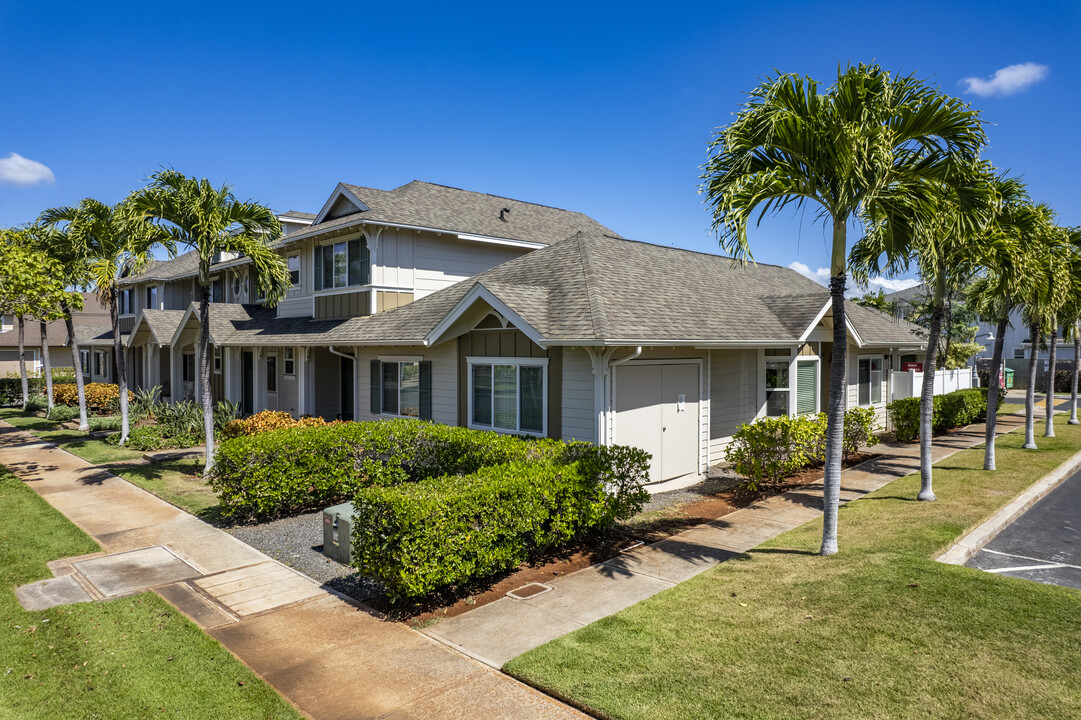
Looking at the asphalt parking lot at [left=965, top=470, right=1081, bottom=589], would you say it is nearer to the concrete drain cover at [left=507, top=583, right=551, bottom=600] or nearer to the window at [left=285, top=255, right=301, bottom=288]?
the concrete drain cover at [left=507, top=583, right=551, bottom=600]

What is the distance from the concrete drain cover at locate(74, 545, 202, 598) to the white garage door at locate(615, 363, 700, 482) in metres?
7.45

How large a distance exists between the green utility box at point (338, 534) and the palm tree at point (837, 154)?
21.8ft

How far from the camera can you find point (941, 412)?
21.4 meters

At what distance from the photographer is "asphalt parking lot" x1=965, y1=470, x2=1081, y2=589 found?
8.50 m

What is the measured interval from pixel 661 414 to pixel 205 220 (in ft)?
34.9

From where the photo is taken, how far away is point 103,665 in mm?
6137

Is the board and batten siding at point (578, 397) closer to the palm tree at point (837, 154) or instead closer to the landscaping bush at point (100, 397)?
the palm tree at point (837, 154)

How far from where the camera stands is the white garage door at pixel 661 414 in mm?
12328

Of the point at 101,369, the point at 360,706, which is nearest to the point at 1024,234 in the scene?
the point at 360,706

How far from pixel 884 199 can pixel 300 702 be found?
9.06 metres

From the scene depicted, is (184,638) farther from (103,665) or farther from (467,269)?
(467,269)

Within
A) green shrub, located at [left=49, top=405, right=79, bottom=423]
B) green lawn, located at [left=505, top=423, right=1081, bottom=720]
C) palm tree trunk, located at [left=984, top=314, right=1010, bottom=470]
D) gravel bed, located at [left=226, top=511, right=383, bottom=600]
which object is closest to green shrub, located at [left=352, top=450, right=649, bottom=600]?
gravel bed, located at [left=226, top=511, right=383, bottom=600]

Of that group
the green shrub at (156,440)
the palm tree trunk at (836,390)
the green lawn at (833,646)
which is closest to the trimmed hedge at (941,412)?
the palm tree trunk at (836,390)

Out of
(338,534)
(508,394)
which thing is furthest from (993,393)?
(338,534)
